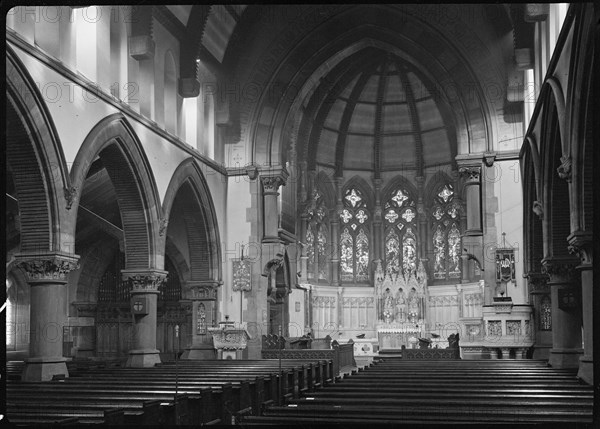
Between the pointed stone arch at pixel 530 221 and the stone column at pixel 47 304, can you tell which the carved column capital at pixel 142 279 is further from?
the pointed stone arch at pixel 530 221

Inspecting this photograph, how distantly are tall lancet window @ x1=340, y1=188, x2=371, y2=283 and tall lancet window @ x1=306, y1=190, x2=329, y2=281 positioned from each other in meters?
1.18

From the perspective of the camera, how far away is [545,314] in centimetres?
2203

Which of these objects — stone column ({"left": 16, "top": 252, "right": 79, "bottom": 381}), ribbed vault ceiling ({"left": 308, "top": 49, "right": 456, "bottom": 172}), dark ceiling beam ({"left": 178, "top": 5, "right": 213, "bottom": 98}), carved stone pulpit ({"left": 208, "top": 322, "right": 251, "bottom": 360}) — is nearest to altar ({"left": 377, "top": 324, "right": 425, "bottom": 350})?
ribbed vault ceiling ({"left": 308, "top": 49, "right": 456, "bottom": 172})

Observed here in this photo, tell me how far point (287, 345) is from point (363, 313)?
992 cm

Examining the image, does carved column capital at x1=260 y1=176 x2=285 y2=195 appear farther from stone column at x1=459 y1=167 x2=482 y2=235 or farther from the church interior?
stone column at x1=459 y1=167 x2=482 y2=235

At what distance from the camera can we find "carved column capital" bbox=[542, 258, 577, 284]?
57.9ft

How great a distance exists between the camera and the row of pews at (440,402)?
305 inches

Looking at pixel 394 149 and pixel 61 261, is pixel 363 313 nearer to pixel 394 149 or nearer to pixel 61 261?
pixel 394 149

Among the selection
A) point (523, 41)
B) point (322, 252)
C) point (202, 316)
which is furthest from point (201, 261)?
point (322, 252)

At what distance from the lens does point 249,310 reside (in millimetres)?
26094

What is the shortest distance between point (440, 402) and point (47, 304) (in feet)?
30.8

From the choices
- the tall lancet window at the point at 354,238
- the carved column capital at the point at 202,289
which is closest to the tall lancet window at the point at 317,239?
the tall lancet window at the point at 354,238

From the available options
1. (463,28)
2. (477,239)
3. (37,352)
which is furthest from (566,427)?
(463,28)

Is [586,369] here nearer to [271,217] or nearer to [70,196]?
[70,196]
